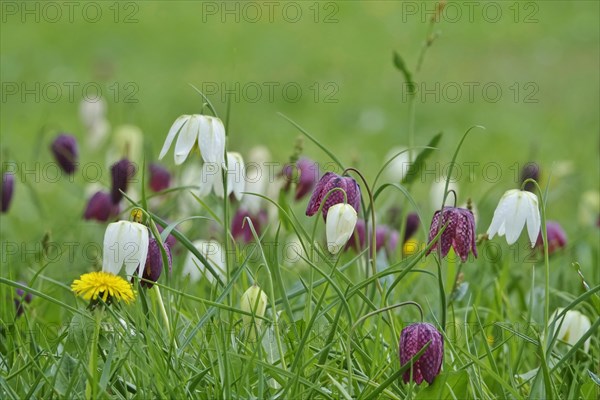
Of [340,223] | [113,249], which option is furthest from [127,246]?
[340,223]

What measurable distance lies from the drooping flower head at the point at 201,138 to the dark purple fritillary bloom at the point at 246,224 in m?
0.84

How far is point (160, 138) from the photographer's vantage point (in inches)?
173

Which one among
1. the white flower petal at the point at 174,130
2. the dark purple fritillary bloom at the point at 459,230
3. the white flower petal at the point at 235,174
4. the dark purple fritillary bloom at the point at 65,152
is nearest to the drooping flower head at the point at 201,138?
the white flower petal at the point at 174,130

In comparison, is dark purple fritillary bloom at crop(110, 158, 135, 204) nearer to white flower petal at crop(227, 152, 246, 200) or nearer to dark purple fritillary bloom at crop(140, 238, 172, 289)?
white flower petal at crop(227, 152, 246, 200)

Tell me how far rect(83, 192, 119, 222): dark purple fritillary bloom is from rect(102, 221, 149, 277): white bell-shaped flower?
0.97m

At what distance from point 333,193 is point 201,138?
21 cm

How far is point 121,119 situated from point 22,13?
2.30 metres

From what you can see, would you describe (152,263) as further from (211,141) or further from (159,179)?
(159,179)

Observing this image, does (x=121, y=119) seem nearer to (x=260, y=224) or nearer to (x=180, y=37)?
(x=180, y=37)

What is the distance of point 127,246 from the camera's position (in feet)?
4.40

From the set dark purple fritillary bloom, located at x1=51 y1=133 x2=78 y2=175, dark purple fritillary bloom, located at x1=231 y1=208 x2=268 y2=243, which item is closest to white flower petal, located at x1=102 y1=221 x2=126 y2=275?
dark purple fritillary bloom, located at x1=231 y1=208 x2=268 y2=243

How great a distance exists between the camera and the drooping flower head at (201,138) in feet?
4.78

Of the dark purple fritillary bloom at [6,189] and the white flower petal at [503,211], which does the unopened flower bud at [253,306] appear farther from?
the dark purple fritillary bloom at [6,189]

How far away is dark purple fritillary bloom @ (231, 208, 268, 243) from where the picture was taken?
92.5 inches
